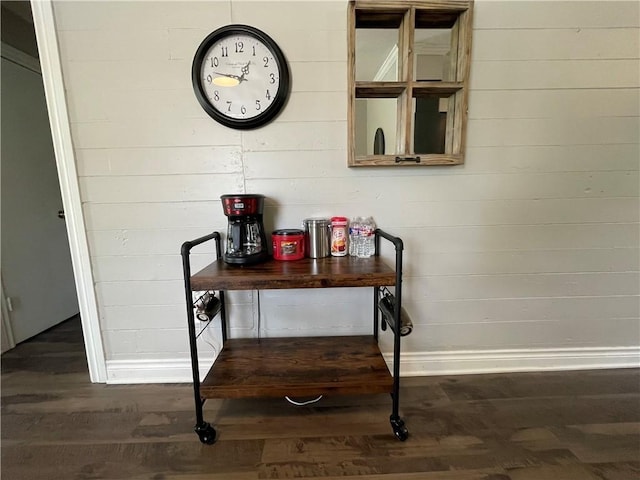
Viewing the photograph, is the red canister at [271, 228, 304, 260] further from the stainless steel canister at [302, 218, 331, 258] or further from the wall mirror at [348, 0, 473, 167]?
the wall mirror at [348, 0, 473, 167]

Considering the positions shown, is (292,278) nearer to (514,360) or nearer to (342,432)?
(342,432)

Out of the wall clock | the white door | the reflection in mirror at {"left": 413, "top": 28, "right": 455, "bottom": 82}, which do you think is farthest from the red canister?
the white door

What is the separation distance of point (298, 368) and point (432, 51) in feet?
5.41

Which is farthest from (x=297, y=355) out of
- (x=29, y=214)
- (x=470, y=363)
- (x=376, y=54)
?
(x=29, y=214)

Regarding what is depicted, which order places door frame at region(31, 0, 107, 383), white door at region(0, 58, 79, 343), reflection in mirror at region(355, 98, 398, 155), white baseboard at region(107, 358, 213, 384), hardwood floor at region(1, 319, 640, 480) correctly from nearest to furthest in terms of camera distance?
1. hardwood floor at region(1, 319, 640, 480)
2. door frame at region(31, 0, 107, 383)
3. reflection in mirror at region(355, 98, 398, 155)
4. white baseboard at region(107, 358, 213, 384)
5. white door at region(0, 58, 79, 343)

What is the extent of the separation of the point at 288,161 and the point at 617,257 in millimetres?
1807

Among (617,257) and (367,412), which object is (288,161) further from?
(617,257)

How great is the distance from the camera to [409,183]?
4.75ft

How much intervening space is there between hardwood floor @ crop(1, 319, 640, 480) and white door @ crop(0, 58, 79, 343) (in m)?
0.67

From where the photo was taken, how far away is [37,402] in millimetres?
1419

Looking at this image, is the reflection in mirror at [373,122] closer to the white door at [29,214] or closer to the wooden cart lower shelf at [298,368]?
the wooden cart lower shelf at [298,368]

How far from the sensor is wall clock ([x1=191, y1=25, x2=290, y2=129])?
130 cm

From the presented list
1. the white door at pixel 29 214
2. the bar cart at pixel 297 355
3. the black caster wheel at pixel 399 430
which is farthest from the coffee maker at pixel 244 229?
the white door at pixel 29 214

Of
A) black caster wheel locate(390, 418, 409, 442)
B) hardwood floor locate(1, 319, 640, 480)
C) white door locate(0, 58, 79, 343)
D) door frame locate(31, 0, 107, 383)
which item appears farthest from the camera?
white door locate(0, 58, 79, 343)
